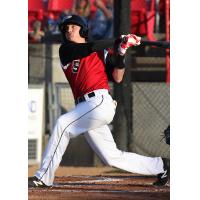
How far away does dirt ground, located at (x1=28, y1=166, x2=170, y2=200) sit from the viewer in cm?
736

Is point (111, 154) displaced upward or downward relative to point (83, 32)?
downward

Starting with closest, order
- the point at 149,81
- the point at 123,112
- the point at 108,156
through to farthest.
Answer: the point at 108,156 → the point at 123,112 → the point at 149,81

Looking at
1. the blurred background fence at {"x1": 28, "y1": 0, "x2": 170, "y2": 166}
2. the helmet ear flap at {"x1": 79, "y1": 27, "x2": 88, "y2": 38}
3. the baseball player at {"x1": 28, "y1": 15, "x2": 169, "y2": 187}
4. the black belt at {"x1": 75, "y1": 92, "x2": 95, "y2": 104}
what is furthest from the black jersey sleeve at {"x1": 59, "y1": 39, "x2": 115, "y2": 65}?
the blurred background fence at {"x1": 28, "y1": 0, "x2": 170, "y2": 166}

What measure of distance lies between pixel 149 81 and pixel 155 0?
1320 millimetres

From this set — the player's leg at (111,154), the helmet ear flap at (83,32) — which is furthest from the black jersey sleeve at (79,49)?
the player's leg at (111,154)

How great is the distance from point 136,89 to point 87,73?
4.59 m

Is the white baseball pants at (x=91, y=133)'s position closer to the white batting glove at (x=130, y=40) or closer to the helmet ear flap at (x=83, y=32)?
the helmet ear flap at (x=83, y=32)

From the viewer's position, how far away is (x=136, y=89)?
40.9 feet

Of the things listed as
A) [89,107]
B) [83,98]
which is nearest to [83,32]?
[83,98]

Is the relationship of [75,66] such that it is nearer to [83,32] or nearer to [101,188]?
[83,32]

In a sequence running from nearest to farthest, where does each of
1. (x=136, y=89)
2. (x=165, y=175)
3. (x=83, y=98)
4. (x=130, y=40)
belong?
(x=130, y=40) < (x=83, y=98) < (x=165, y=175) < (x=136, y=89)
